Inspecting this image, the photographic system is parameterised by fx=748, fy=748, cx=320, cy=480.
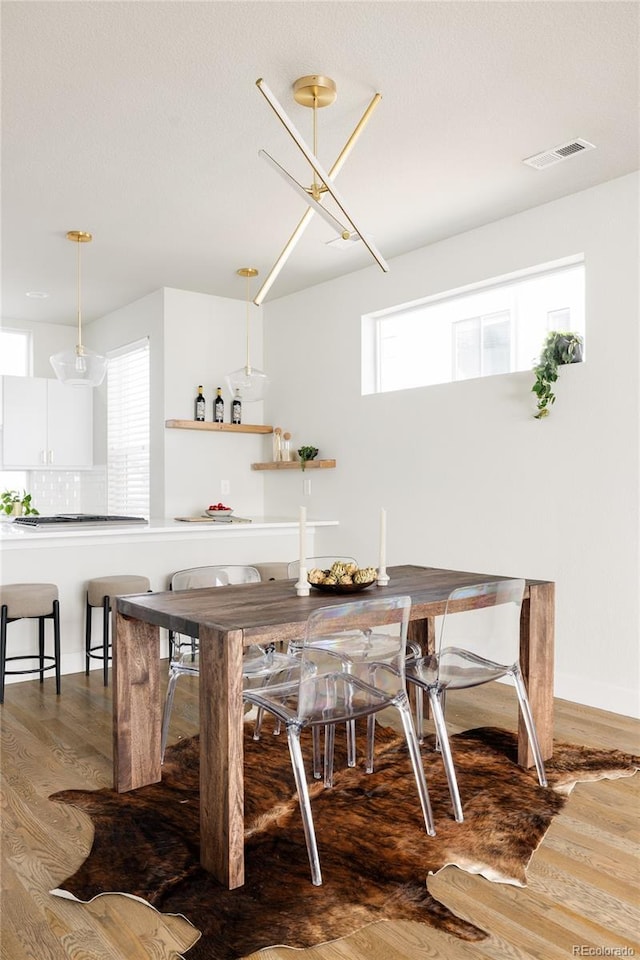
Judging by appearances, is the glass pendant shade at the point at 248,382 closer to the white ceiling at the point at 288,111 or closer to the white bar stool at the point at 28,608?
the white ceiling at the point at 288,111

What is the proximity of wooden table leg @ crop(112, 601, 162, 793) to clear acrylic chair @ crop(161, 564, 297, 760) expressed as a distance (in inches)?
7.4

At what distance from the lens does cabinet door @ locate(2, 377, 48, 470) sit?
632 cm

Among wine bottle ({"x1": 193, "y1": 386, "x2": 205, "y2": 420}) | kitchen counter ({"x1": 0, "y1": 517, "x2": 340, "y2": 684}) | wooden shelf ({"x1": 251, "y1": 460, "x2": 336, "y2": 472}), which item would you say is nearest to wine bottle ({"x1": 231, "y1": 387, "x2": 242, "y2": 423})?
wine bottle ({"x1": 193, "y1": 386, "x2": 205, "y2": 420})

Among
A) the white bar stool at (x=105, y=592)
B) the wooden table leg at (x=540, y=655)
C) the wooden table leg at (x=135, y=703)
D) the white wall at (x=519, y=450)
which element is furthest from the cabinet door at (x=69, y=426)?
the wooden table leg at (x=540, y=655)

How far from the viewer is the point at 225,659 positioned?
215 centimetres

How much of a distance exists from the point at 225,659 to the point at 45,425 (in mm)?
5009

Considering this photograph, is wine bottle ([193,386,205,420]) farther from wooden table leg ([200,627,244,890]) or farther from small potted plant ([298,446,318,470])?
wooden table leg ([200,627,244,890])

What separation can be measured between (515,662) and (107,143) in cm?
276

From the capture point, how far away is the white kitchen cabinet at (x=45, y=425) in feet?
20.8

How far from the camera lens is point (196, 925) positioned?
1920mm

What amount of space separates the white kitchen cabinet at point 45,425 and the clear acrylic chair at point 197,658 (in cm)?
345

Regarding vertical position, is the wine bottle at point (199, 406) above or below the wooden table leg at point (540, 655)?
above

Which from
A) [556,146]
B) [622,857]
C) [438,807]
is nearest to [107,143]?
[556,146]

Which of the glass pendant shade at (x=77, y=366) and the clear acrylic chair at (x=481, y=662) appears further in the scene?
the glass pendant shade at (x=77, y=366)
